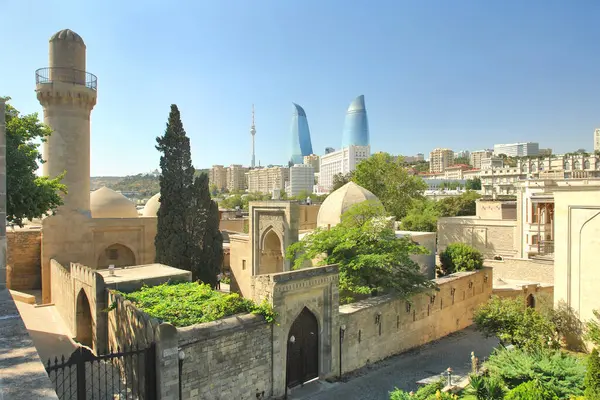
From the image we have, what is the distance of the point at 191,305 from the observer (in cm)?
1099

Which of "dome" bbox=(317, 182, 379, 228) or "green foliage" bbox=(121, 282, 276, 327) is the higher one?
"dome" bbox=(317, 182, 379, 228)

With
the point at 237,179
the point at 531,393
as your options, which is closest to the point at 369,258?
the point at 531,393

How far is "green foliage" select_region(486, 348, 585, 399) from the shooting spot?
395 inches

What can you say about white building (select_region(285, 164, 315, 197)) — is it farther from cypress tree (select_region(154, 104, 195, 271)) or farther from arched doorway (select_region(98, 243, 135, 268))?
cypress tree (select_region(154, 104, 195, 271))

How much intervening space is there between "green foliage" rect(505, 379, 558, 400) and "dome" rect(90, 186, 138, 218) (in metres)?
22.4

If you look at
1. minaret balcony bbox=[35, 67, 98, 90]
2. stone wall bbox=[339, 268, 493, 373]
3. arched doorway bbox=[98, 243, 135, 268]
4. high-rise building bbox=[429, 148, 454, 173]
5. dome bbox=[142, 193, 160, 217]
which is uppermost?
high-rise building bbox=[429, 148, 454, 173]

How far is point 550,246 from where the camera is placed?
27578 millimetres

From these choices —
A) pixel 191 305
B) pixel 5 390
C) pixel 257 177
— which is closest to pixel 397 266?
pixel 191 305

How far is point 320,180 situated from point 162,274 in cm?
16962

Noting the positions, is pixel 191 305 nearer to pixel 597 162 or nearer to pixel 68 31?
pixel 68 31

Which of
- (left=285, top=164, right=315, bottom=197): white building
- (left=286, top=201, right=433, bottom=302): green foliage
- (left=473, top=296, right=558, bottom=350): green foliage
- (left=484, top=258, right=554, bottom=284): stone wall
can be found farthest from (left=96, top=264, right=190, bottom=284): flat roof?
(left=285, top=164, right=315, bottom=197): white building

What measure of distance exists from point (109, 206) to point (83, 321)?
12.9 meters

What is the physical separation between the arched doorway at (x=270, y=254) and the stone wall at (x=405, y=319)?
849 centimetres

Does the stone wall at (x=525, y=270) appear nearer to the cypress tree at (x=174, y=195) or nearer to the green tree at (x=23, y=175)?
the cypress tree at (x=174, y=195)
